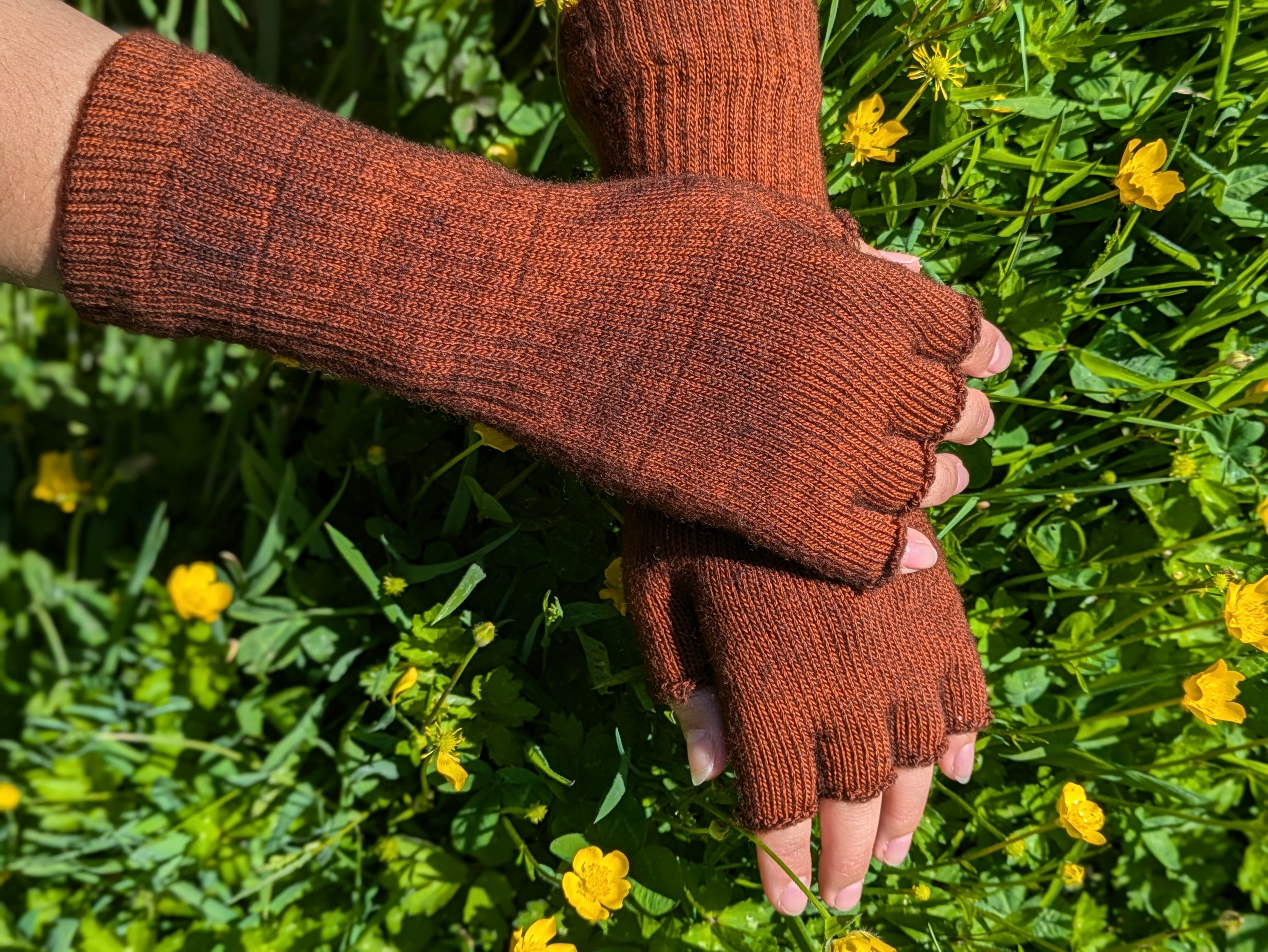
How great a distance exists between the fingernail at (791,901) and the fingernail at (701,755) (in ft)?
0.76

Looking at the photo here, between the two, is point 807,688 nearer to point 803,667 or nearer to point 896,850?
point 803,667

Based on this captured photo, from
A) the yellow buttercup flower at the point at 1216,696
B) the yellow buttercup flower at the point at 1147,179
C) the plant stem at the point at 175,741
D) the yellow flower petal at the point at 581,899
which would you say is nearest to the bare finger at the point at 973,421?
A: the yellow buttercup flower at the point at 1147,179

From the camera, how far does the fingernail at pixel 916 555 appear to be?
1392 mm

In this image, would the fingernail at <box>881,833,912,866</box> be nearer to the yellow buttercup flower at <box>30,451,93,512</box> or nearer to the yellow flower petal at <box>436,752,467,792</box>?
the yellow flower petal at <box>436,752,467,792</box>

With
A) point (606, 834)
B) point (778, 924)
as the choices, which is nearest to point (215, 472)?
point (606, 834)

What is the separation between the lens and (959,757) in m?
1.48

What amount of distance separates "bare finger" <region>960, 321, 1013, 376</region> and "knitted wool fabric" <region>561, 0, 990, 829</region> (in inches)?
10.5

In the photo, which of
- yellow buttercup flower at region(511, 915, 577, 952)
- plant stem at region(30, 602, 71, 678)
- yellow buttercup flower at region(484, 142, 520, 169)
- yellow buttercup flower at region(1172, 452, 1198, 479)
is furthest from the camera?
plant stem at region(30, 602, 71, 678)

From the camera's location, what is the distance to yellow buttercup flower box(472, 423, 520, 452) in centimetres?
142

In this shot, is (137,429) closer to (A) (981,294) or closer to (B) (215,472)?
(B) (215,472)

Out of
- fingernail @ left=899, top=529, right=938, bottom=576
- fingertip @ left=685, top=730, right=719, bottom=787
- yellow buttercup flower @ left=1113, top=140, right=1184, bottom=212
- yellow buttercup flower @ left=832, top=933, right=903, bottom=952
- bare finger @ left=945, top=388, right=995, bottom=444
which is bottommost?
fingertip @ left=685, top=730, right=719, bottom=787

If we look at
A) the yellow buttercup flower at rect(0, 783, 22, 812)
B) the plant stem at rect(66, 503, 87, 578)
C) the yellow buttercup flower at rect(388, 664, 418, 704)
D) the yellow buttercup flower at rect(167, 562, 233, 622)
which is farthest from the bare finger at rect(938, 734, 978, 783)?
the plant stem at rect(66, 503, 87, 578)

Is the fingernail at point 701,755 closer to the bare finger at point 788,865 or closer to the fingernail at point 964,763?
the bare finger at point 788,865

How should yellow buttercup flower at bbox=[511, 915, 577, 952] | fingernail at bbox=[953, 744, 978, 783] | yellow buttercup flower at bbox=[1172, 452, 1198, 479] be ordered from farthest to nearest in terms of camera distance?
yellow buttercup flower at bbox=[1172, 452, 1198, 479] → fingernail at bbox=[953, 744, 978, 783] → yellow buttercup flower at bbox=[511, 915, 577, 952]
